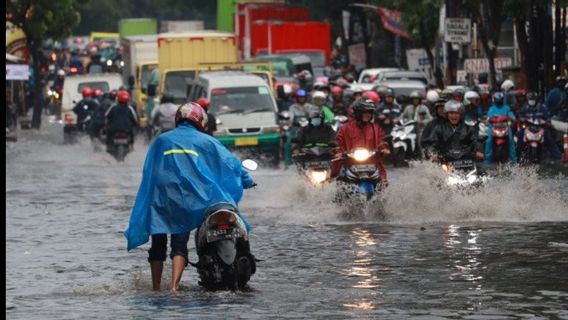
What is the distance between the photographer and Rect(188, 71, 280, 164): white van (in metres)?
33.3

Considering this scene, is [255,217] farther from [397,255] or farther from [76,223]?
[397,255]

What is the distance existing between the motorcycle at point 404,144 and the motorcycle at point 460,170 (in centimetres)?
1267

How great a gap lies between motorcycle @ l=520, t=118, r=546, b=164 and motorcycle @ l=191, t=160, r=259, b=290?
65.7 feet

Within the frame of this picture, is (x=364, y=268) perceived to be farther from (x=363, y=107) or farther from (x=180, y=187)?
(x=363, y=107)

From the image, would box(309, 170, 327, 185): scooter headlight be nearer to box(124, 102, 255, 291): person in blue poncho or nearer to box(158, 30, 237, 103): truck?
box(124, 102, 255, 291): person in blue poncho

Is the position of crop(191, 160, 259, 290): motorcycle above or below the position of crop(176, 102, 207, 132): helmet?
below

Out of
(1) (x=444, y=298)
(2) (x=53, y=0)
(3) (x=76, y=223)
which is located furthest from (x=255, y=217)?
(2) (x=53, y=0)

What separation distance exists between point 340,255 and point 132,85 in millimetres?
31330

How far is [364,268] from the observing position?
1448 centimetres

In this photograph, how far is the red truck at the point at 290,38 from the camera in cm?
6184

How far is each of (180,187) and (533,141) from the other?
20347 millimetres

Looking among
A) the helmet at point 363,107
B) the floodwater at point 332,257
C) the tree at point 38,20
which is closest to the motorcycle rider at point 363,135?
the helmet at point 363,107

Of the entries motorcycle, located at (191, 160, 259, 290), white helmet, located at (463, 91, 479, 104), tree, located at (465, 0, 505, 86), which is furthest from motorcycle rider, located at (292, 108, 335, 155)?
tree, located at (465, 0, 505, 86)

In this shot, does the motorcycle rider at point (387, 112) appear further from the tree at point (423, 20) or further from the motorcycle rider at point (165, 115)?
the tree at point (423, 20)
